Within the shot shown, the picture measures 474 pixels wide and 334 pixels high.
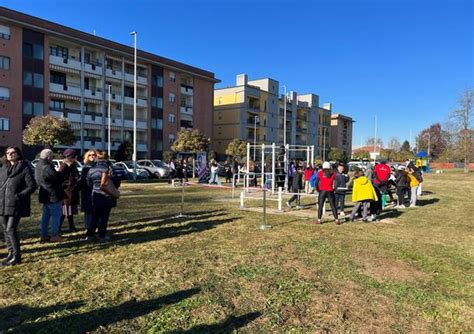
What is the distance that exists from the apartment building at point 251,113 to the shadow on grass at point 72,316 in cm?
6243

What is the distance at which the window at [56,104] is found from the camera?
40.4 metres

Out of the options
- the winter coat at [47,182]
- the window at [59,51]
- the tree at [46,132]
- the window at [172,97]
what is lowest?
the winter coat at [47,182]

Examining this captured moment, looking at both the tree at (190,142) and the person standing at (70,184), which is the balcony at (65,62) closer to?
the tree at (190,142)

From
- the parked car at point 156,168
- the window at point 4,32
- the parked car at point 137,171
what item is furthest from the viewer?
the window at point 4,32

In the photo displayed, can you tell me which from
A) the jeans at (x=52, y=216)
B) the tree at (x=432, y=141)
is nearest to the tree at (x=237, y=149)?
the jeans at (x=52, y=216)

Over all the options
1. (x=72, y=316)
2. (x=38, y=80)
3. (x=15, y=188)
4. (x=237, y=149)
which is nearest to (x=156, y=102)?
(x=237, y=149)

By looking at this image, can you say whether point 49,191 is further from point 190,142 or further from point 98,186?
point 190,142

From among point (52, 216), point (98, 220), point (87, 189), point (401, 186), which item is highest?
point (87, 189)

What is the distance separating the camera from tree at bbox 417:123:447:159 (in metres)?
103

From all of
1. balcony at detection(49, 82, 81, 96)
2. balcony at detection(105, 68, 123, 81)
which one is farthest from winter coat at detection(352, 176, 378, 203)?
balcony at detection(105, 68, 123, 81)

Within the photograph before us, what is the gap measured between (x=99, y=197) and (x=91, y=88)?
4125 centimetres

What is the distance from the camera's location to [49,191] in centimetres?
692

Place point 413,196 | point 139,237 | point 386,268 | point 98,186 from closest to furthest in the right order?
1. point 386,268
2. point 98,186
3. point 139,237
4. point 413,196

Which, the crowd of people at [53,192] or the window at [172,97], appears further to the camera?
the window at [172,97]
